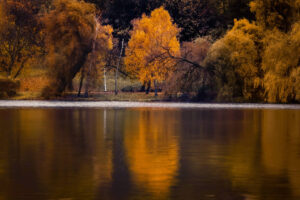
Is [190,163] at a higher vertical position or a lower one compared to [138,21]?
lower

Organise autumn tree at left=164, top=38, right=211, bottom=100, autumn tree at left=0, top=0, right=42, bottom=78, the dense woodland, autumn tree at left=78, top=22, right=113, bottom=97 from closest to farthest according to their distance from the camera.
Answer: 1. the dense woodland
2. autumn tree at left=164, top=38, right=211, bottom=100
3. autumn tree at left=78, top=22, right=113, bottom=97
4. autumn tree at left=0, top=0, right=42, bottom=78

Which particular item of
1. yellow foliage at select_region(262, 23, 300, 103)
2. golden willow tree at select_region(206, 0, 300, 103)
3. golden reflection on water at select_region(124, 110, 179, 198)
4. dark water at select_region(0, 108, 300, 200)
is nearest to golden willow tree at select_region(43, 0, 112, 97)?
golden willow tree at select_region(206, 0, 300, 103)

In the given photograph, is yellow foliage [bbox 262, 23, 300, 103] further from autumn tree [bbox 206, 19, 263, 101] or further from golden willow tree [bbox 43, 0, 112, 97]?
golden willow tree [bbox 43, 0, 112, 97]

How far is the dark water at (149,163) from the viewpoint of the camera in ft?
32.4

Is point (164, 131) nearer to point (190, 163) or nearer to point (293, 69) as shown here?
point (190, 163)

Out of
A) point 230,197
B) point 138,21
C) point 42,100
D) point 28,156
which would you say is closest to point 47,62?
point 42,100

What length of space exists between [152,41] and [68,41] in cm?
803

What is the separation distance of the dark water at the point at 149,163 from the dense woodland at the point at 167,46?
26.1 metres

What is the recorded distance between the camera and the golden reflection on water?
35.4 feet

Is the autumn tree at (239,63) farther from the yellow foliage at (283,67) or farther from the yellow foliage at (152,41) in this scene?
the yellow foliage at (152,41)

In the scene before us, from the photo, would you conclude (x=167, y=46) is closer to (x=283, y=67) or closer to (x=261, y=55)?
(x=261, y=55)

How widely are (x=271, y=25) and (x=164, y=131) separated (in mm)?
30146

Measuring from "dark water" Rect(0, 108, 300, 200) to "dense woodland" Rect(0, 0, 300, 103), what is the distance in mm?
26091

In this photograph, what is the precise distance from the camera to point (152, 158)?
47.6 ft
